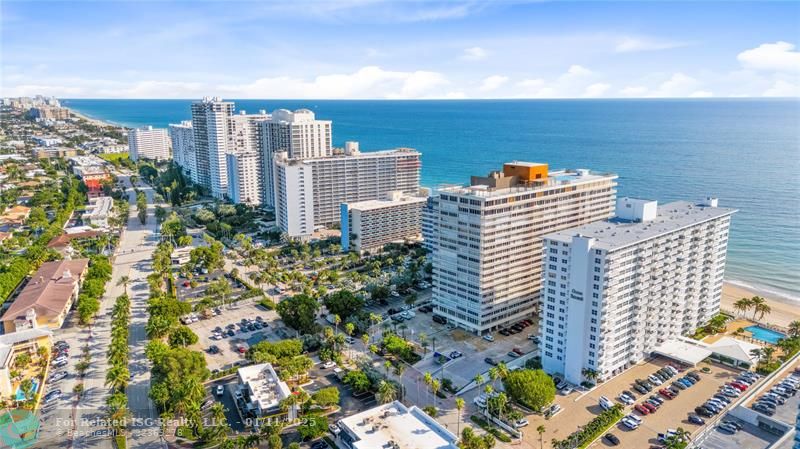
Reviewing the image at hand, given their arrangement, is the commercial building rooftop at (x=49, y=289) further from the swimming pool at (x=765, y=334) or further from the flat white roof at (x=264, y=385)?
the swimming pool at (x=765, y=334)

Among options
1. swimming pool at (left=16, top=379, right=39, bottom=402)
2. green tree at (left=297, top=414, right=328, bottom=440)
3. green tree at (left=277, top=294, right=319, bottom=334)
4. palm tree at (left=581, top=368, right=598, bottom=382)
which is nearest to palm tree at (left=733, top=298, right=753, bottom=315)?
palm tree at (left=581, top=368, right=598, bottom=382)

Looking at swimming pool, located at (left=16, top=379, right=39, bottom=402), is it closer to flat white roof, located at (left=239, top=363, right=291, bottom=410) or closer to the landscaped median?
flat white roof, located at (left=239, top=363, right=291, bottom=410)

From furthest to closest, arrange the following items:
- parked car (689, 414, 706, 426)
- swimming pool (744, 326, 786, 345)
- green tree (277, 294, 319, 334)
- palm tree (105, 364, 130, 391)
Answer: green tree (277, 294, 319, 334)
swimming pool (744, 326, 786, 345)
palm tree (105, 364, 130, 391)
parked car (689, 414, 706, 426)

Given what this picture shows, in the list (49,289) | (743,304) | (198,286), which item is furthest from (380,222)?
(743,304)

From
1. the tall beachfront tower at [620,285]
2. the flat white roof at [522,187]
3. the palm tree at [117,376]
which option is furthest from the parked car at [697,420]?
the palm tree at [117,376]

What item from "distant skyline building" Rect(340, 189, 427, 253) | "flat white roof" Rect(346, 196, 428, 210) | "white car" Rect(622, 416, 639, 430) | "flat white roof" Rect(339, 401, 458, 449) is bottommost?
"white car" Rect(622, 416, 639, 430)

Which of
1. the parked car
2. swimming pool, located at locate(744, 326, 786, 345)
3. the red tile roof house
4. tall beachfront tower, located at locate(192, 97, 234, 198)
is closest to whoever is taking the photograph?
the parked car

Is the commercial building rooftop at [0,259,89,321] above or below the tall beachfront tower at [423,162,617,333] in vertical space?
below
